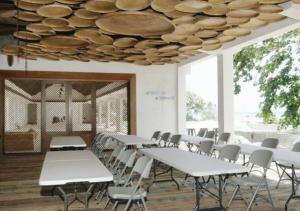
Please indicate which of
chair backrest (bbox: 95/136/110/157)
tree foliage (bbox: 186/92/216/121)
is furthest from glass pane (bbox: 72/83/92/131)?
tree foliage (bbox: 186/92/216/121)

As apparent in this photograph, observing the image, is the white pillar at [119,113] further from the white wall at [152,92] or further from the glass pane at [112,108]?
the white wall at [152,92]

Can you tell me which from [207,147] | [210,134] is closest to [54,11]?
[207,147]

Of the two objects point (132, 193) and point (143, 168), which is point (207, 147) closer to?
point (143, 168)

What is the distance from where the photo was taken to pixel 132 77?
1068 centimetres

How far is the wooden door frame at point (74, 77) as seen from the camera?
9.70 meters

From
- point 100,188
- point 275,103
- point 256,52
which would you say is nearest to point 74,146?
point 100,188

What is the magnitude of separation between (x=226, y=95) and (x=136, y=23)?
4158mm

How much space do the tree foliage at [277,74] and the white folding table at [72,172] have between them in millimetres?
7193

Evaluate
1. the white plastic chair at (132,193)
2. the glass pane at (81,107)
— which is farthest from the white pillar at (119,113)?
the white plastic chair at (132,193)

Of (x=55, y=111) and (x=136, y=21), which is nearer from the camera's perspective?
(x=136, y=21)

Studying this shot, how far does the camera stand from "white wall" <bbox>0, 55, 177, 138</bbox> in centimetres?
1063

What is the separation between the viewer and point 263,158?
425cm

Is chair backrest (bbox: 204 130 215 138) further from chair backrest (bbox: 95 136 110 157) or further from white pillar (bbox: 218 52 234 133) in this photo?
chair backrest (bbox: 95 136 110 157)

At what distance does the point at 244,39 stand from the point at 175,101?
408cm
